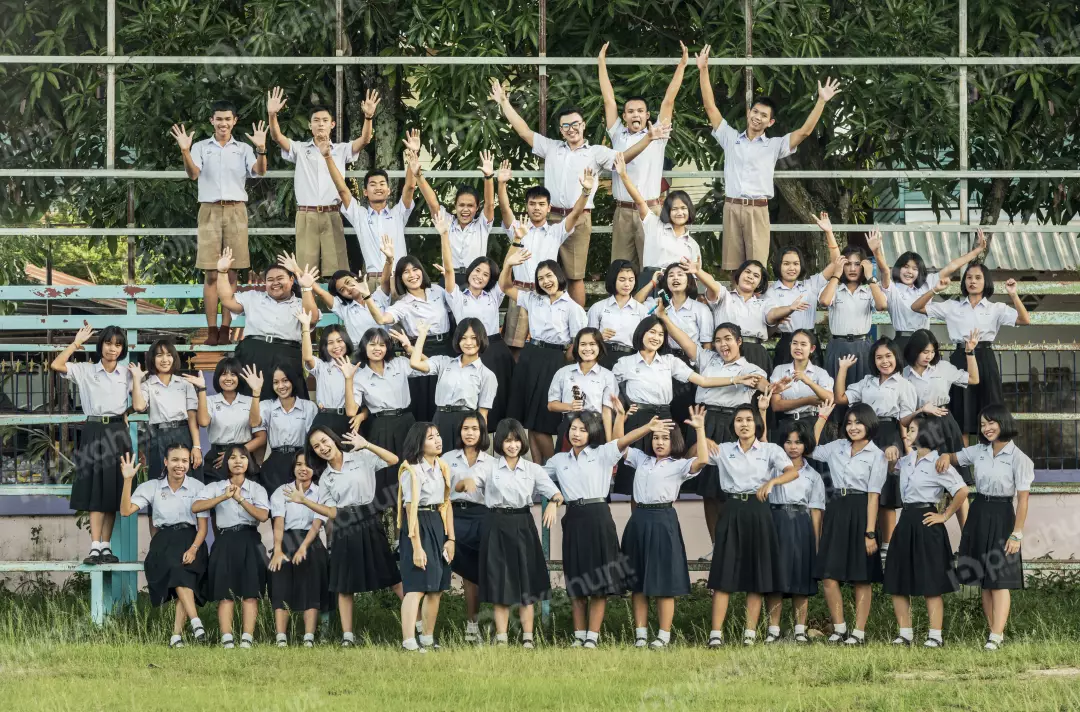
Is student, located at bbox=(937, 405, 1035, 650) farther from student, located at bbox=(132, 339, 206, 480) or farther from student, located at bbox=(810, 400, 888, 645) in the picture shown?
student, located at bbox=(132, 339, 206, 480)

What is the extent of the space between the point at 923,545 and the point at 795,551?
649 millimetres

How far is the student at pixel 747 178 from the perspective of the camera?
989cm

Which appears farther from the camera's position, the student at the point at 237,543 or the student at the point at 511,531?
the student at the point at 237,543

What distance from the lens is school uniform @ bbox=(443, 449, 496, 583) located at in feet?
28.5

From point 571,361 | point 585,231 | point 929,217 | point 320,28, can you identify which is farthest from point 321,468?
point 929,217

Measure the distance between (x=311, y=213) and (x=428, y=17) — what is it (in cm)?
172

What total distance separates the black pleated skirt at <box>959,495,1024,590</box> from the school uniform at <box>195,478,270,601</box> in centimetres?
366

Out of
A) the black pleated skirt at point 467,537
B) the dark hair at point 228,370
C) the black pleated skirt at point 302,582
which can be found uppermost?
the dark hair at point 228,370

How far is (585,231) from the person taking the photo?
984 centimetres

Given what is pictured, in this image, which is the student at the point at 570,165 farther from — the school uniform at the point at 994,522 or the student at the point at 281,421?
the school uniform at the point at 994,522

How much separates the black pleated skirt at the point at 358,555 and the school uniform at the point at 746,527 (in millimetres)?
1716

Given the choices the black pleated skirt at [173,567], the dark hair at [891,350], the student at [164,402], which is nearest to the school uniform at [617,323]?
the dark hair at [891,350]

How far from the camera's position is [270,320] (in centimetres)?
955

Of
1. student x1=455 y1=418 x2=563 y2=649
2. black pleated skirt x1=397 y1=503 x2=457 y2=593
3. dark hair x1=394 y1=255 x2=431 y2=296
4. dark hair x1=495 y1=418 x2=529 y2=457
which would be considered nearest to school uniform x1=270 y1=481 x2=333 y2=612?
black pleated skirt x1=397 y1=503 x2=457 y2=593
